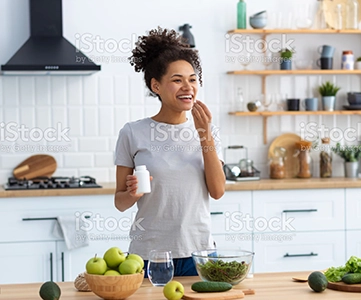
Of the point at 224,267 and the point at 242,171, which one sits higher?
the point at 242,171

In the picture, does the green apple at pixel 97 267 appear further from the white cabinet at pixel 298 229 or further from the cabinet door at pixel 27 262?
the white cabinet at pixel 298 229

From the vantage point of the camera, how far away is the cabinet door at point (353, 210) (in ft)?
15.1

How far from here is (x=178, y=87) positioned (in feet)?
9.02

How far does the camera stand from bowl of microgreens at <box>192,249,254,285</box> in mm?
2229

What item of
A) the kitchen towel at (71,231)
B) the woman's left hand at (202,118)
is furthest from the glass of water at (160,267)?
the kitchen towel at (71,231)

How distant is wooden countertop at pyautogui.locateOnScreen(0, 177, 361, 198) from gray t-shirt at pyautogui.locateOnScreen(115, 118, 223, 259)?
60.0 inches

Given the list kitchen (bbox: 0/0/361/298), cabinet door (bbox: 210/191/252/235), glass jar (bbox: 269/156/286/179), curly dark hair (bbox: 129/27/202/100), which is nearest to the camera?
curly dark hair (bbox: 129/27/202/100)

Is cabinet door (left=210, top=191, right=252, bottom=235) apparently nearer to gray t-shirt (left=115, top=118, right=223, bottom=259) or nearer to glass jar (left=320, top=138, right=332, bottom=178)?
glass jar (left=320, top=138, right=332, bottom=178)

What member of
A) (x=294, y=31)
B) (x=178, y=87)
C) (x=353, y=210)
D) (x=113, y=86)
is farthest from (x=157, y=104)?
(x=178, y=87)

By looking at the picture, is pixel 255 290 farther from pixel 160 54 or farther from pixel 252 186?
pixel 252 186

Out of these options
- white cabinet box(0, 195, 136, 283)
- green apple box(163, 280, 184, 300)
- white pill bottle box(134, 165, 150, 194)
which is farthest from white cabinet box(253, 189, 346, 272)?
green apple box(163, 280, 184, 300)

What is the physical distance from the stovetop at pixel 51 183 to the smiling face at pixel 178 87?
169 centimetres

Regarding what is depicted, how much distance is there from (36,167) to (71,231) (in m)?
0.76

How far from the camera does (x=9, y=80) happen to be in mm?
4809
